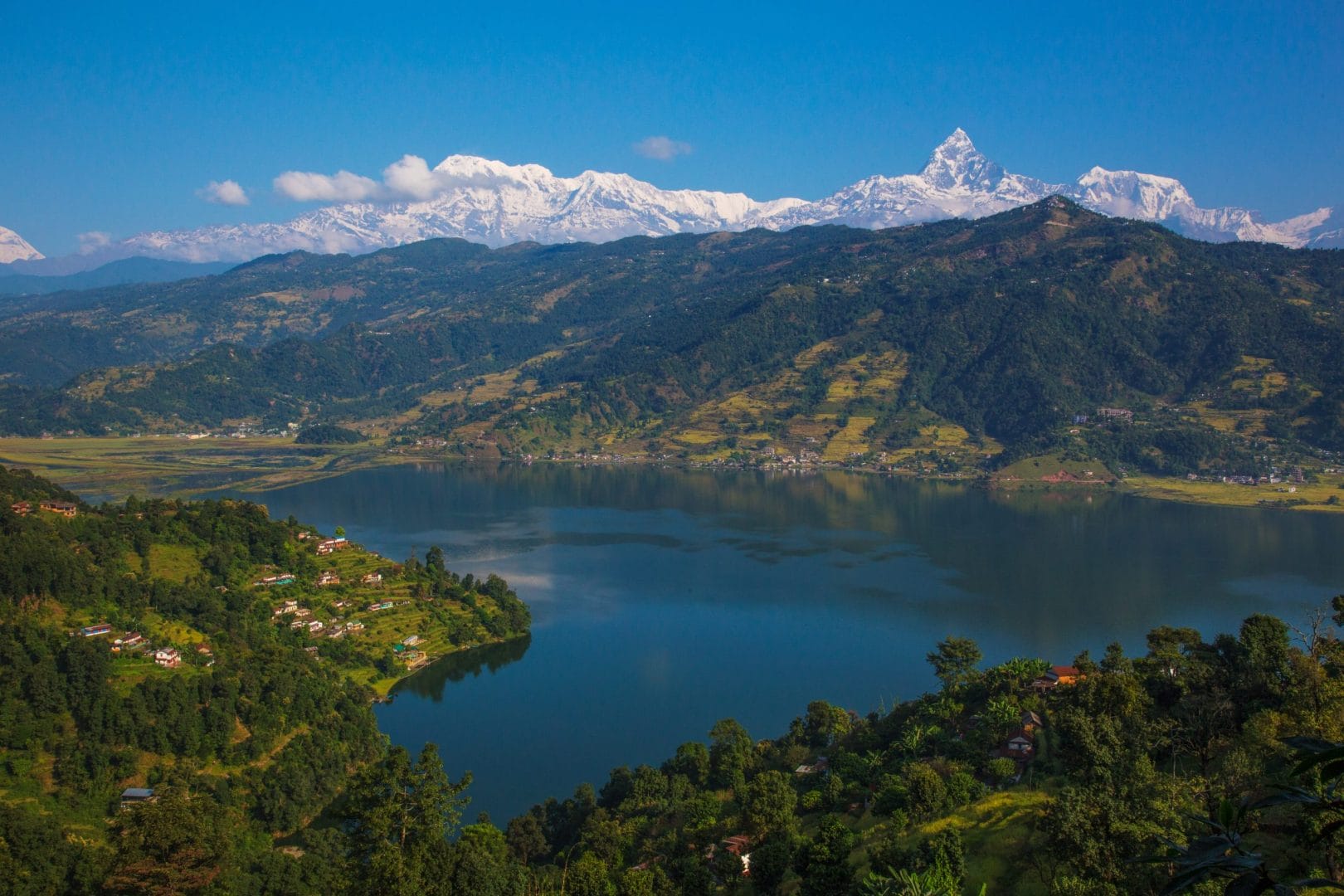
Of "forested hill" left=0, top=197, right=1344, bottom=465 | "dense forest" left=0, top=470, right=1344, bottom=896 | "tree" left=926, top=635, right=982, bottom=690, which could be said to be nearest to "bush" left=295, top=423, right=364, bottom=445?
"forested hill" left=0, top=197, right=1344, bottom=465

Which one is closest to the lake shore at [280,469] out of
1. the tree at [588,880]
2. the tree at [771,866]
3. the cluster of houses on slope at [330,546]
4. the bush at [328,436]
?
the bush at [328,436]

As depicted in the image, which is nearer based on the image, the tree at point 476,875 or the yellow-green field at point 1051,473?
the tree at point 476,875

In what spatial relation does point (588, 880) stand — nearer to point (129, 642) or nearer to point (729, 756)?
point (729, 756)

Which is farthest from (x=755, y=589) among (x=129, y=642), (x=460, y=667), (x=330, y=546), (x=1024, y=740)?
(x=1024, y=740)

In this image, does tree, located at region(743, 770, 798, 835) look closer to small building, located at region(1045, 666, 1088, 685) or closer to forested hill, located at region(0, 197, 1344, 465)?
small building, located at region(1045, 666, 1088, 685)

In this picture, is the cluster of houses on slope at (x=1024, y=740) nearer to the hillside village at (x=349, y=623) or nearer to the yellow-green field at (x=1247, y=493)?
the hillside village at (x=349, y=623)

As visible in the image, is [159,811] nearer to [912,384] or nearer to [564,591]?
[564,591]

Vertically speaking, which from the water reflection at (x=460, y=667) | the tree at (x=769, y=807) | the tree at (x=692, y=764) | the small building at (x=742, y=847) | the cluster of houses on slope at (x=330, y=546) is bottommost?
the water reflection at (x=460, y=667)
